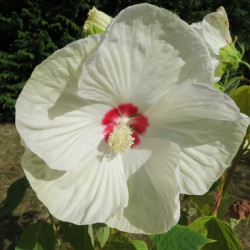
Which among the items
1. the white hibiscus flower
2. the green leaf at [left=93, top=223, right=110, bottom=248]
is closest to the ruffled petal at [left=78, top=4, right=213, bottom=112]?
the white hibiscus flower

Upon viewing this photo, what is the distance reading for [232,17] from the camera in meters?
4.45

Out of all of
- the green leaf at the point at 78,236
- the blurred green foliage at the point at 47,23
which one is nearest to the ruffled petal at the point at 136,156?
the green leaf at the point at 78,236

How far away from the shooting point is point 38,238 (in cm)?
101

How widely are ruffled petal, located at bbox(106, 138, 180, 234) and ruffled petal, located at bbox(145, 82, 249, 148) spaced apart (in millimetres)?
37

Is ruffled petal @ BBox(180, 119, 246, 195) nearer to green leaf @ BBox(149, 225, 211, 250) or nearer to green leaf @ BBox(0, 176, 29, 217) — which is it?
green leaf @ BBox(149, 225, 211, 250)

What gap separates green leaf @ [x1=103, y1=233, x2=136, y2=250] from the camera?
0.84 m

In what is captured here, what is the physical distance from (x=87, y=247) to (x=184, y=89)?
53cm

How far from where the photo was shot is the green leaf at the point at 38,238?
989 mm

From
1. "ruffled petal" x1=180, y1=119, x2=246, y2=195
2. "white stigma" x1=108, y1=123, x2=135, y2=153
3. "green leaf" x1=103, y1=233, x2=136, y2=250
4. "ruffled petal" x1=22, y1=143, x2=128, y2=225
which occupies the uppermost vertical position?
"ruffled petal" x1=180, y1=119, x2=246, y2=195

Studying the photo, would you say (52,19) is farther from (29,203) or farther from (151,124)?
(151,124)

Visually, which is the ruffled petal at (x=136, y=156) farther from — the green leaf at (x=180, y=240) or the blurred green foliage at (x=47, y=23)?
the blurred green foliage at (x=47, y=23)

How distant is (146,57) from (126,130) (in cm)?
24

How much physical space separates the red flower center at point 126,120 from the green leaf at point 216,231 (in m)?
0.31

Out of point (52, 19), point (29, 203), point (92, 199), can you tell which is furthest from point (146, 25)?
point (52, 19)
